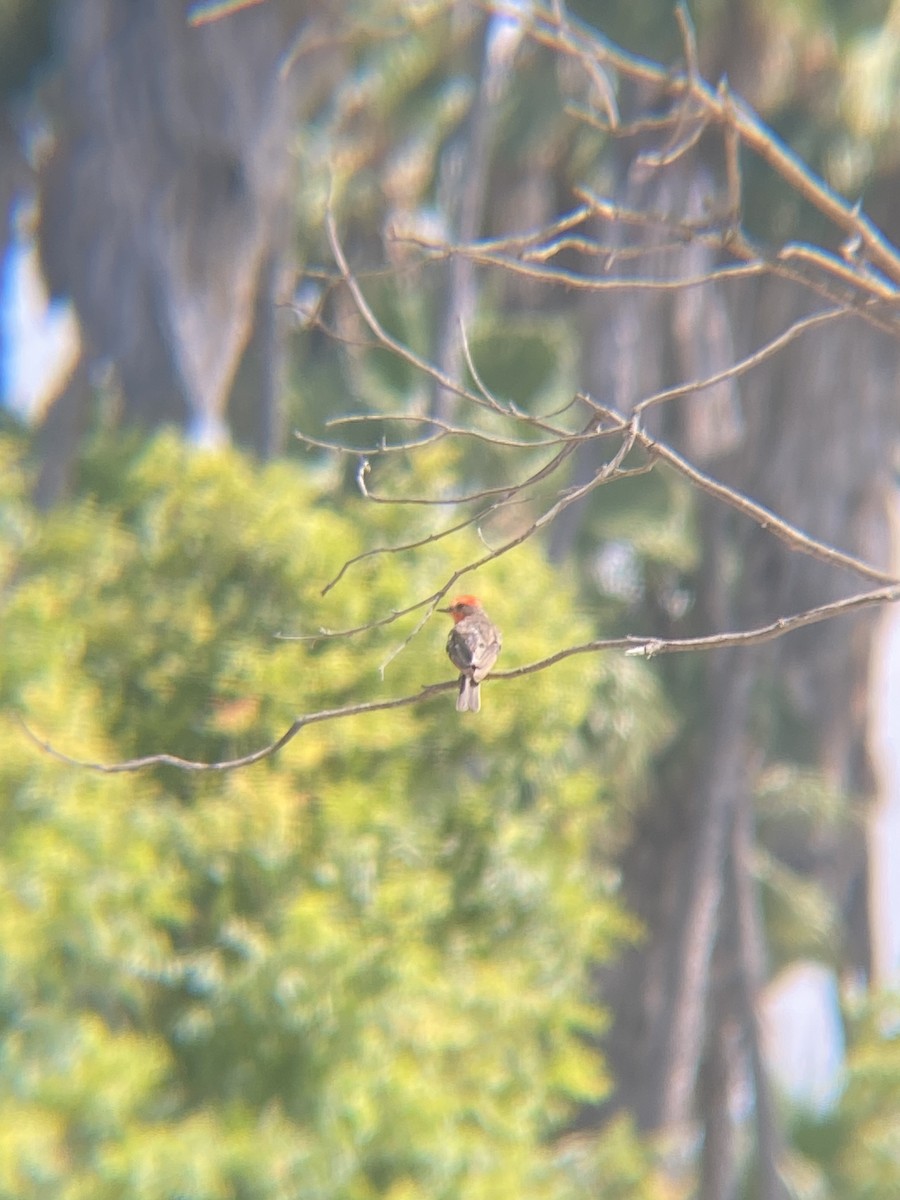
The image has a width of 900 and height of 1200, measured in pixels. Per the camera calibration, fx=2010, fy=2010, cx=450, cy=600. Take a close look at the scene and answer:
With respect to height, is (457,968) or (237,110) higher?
(237,110)

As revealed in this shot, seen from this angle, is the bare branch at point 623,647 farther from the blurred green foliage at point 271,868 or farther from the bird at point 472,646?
the blurred green foliage at point 271,868

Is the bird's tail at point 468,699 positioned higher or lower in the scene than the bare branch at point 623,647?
higher

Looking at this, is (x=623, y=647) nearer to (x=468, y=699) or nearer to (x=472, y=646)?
(x=472, y=646)

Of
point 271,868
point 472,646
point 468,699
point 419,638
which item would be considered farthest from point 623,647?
point 419,638

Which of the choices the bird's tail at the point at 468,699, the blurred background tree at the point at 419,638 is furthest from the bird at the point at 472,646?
the blurred background tree at the point at 419,638

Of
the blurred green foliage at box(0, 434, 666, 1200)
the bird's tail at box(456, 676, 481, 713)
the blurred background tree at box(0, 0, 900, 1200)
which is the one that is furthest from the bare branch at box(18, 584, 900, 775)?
the blurred green foliage at box(0, 434, 666, 1200)

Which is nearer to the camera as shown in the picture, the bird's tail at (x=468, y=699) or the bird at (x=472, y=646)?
the bird at (x=472, y=646)

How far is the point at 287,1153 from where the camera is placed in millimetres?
7562

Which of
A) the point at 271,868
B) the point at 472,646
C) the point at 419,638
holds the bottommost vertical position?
the point at 472,646

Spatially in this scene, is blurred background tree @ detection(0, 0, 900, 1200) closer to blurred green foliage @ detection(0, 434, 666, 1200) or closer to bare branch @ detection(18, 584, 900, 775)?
blurred green foliage @ detection(0, 434, 666, 1200)

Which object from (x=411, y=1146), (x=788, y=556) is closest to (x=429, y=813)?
(x=411, y=1146)

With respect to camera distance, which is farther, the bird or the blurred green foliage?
the blurred green foliage

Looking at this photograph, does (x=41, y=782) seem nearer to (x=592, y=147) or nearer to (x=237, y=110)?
(x=237, y=110)

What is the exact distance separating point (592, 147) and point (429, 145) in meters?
1.59
